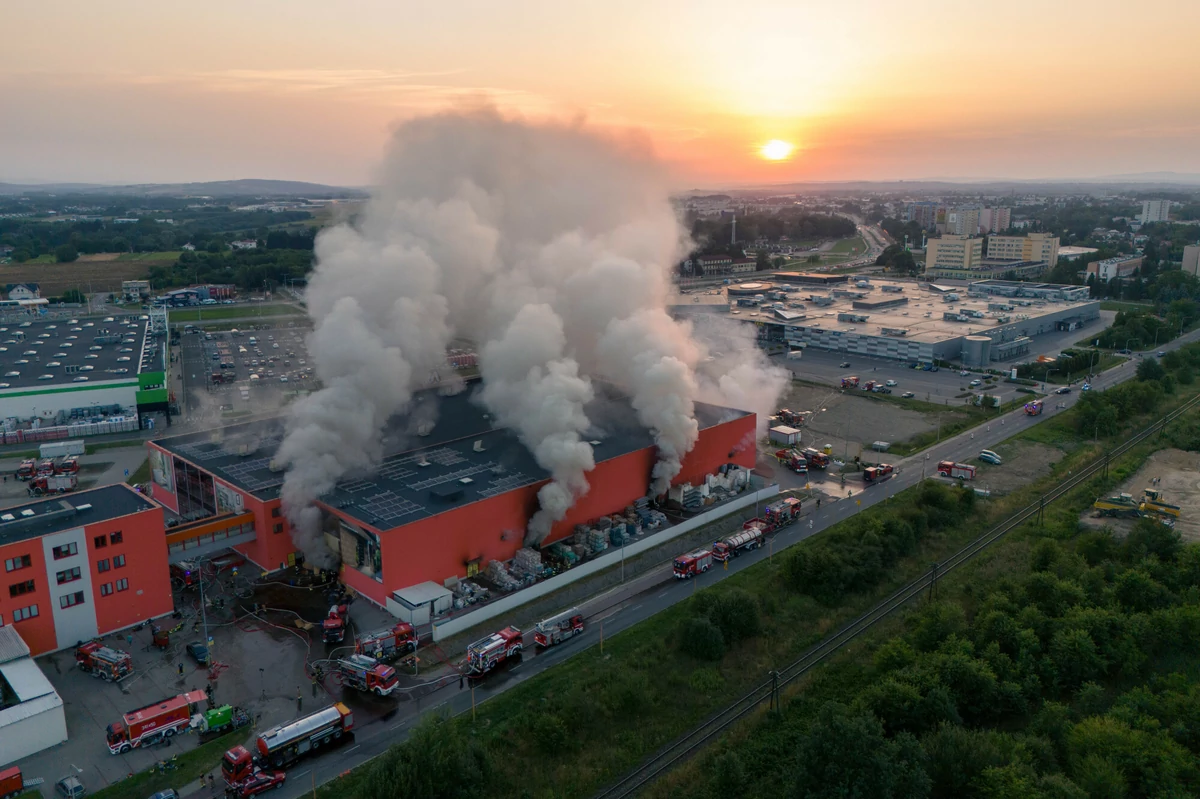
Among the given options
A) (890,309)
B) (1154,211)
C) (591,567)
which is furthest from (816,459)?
(1154,211)

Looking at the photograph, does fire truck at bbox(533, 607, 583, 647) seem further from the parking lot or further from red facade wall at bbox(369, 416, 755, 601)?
the parking lot

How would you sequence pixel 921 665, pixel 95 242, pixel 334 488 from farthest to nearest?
pixel 95 242 → pixel 334 488 → pixel 921 665

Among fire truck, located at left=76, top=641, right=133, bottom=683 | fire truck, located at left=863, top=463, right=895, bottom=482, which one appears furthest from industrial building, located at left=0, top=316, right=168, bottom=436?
fire truck, located at left=863, top=463, right=895, bottom=482

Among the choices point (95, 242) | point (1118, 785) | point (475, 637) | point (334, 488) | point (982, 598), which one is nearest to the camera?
point (1118, 785)

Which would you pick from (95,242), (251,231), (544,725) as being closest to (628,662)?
(544,725)

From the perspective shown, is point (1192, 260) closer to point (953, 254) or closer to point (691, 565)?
point (953, 254)

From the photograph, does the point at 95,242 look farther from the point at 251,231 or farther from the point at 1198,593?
the point at 1198,593
